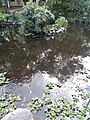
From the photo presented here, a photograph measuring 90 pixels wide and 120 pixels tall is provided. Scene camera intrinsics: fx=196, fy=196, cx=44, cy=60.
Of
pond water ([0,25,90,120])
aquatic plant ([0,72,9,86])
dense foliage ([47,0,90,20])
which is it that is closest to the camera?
pond water ([0,25,90,120])

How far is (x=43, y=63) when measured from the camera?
9.74 meters

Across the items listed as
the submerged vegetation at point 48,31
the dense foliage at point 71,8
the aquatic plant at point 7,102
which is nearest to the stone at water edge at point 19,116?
the submerged vegetation at point 48,31


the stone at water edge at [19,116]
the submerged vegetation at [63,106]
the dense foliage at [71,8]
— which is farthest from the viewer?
the dense foliage at [71,8]

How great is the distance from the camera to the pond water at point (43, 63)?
7.40 meters

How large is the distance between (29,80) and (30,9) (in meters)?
6.89

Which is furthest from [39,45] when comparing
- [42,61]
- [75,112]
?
[75,112]

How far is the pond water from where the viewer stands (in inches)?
291

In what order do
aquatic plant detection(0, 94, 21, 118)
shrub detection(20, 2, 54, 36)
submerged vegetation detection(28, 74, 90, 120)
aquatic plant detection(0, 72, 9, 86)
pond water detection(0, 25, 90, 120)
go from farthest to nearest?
1. shrub detection(20, 2, 54, 36)
2. aquatic plant detection(0, 72, 9, 86)
3. pond water detection(0, 25, 90, 120)
4. aquatic plant detection(0, 94, 21, 118)
5. submerged vegetation detection(28, 74, 90, 120)

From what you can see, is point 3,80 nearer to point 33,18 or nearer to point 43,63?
point 43,63

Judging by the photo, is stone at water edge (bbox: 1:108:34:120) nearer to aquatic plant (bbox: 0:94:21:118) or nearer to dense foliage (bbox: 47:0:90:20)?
aquatic plant (bbox: 0:94:21:118)

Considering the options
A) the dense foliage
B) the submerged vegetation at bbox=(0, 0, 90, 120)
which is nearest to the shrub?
the submerged vegetation at bbox=(0, 0, 90, 120)

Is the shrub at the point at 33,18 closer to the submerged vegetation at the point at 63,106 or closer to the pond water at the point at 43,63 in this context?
the pond water at the point at 43,63

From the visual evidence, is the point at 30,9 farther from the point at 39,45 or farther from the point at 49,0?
the point at 49,0

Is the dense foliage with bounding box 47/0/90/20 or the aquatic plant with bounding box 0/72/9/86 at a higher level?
the dense foliage with bounding box 47/0/90/20
